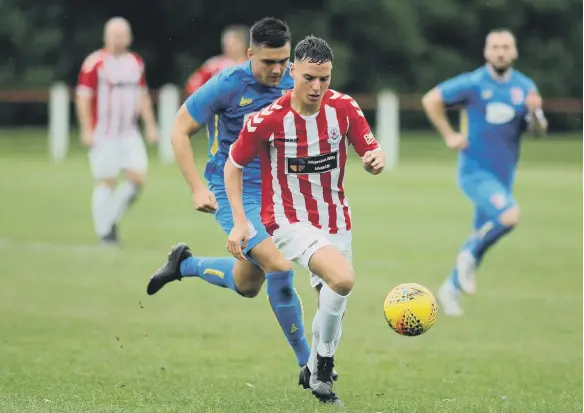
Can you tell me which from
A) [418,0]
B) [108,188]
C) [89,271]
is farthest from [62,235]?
[418,0]

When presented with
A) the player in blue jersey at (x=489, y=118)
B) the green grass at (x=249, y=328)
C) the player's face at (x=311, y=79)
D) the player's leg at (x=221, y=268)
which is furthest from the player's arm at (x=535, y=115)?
the player's face at (x=311, y=79)

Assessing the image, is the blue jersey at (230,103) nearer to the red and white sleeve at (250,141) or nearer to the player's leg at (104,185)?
the red and white sleeve at (250,141)

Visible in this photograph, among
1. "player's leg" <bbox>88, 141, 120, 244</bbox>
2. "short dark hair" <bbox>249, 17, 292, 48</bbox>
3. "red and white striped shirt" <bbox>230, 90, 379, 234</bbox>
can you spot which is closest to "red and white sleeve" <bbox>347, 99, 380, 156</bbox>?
"red and white striped shirt" <bbox>230, 90, 379, 234</bbox>

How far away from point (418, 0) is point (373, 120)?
6.46 m

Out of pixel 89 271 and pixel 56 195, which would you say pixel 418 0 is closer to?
pixel 56 195

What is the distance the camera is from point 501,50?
36.4 feet

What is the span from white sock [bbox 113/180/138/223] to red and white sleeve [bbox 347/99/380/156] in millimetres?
7608

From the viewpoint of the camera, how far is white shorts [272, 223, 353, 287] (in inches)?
269

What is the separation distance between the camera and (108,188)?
14344 millimetres

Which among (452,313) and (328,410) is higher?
(328,410)

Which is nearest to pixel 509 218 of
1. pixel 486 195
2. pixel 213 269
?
pixel 486 195

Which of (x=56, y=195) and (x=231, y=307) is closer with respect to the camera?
(x=231, y=307)

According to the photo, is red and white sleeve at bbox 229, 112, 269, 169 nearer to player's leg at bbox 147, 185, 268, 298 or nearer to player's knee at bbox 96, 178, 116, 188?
player's leg at bbox 147, 185, 268, 298

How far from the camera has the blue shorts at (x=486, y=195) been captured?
10867 mm
